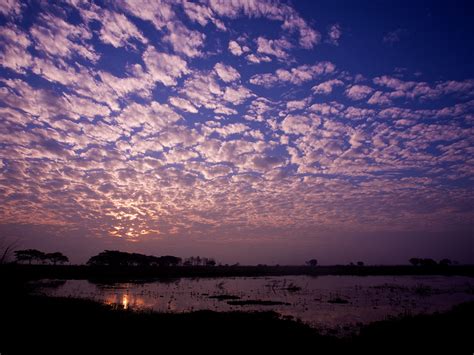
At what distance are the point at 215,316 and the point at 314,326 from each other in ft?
26.4

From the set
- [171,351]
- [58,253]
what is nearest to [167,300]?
[171,351]

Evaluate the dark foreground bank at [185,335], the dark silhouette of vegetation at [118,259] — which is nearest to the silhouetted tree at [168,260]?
the dark silhouette of vegetation at [118,259]

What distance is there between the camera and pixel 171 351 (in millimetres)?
16516

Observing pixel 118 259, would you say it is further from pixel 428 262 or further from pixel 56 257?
pixel 428 262

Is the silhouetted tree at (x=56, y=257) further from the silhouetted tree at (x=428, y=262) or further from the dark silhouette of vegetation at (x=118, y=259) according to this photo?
the silhouetted tree at (x=428, y=262)

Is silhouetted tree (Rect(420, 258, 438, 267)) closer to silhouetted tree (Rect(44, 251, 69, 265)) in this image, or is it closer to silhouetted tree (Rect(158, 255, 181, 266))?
silhouetted tree (Rect(158, 255, 181, 266))

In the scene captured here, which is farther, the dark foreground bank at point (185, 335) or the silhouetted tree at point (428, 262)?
the silhouetted tree at point (428, 262)

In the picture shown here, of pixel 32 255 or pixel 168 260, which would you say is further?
pixel 168 260

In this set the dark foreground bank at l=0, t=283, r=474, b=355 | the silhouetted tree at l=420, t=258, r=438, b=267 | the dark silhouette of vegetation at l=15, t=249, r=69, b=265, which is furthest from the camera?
the silhouetted tree at l=420, t=258, r=438, b=267

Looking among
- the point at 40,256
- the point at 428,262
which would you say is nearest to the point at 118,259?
the point at 40,256

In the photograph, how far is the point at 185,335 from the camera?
19.4 meters

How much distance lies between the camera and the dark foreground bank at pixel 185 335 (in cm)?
1622

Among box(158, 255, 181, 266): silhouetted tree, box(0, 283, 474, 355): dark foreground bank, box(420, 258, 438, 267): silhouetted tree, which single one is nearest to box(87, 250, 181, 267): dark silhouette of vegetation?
box(158, 255, 181, 266): silhouetted tree

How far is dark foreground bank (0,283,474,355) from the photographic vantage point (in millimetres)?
16219
